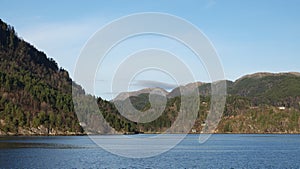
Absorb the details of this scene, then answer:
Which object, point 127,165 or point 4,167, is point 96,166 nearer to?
point 127,165

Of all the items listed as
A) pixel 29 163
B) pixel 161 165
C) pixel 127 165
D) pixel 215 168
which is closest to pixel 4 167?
pixel 29 163

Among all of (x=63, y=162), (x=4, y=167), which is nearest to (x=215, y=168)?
(x=63, y=162)

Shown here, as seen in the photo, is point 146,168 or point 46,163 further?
point 46,163

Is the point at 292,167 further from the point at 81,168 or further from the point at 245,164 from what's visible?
the point at 81,168

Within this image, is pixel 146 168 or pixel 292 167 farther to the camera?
pixel 292 167

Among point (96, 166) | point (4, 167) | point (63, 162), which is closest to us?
point (4, 167)

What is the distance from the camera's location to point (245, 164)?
4181 inches

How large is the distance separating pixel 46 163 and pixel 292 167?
52.2 meters

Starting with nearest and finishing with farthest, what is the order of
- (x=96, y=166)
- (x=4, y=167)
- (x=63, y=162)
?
(x=4, y=167) < (x=96, y=166) < (x=63, y=162)

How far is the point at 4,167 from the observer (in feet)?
299

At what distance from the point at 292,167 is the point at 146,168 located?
1244 inches

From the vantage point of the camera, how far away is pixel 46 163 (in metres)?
103

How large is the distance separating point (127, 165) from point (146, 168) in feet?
22.8

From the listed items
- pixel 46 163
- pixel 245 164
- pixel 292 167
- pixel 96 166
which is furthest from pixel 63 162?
pixel 292 167
